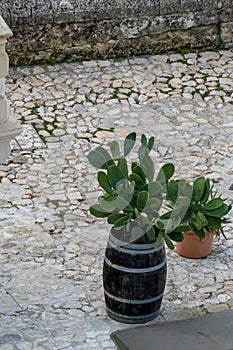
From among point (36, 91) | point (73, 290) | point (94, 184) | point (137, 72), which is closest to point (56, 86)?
point (36, 91)

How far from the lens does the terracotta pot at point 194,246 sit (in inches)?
222

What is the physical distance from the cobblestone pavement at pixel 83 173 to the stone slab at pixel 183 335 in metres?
0.13

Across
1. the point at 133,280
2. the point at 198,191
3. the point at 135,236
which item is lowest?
the point at 133,280

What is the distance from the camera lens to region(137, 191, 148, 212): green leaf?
16.3ft

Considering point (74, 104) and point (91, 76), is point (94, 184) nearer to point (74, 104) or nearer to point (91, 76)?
point (74, 104)

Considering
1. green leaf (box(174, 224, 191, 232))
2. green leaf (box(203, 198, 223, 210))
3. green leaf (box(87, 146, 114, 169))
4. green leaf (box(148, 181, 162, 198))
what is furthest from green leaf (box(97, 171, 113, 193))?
green leaf (box(203, 198, 223, 210))

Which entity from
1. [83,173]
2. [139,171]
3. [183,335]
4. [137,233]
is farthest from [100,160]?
[83,173]

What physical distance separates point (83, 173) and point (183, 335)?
1.80 meters

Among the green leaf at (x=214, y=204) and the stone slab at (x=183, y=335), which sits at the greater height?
the green leaf at (x=214, y=204)

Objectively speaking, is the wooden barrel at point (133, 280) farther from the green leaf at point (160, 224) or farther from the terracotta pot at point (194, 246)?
the terracotta pot at point (194, 246)

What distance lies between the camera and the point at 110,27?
8.01 meters

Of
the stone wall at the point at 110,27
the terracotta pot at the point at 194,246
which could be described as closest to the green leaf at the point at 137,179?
the terracotta pot at the point at 194,246

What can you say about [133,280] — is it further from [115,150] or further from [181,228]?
[115,150]

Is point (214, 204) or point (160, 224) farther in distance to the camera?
point (214, 204)
